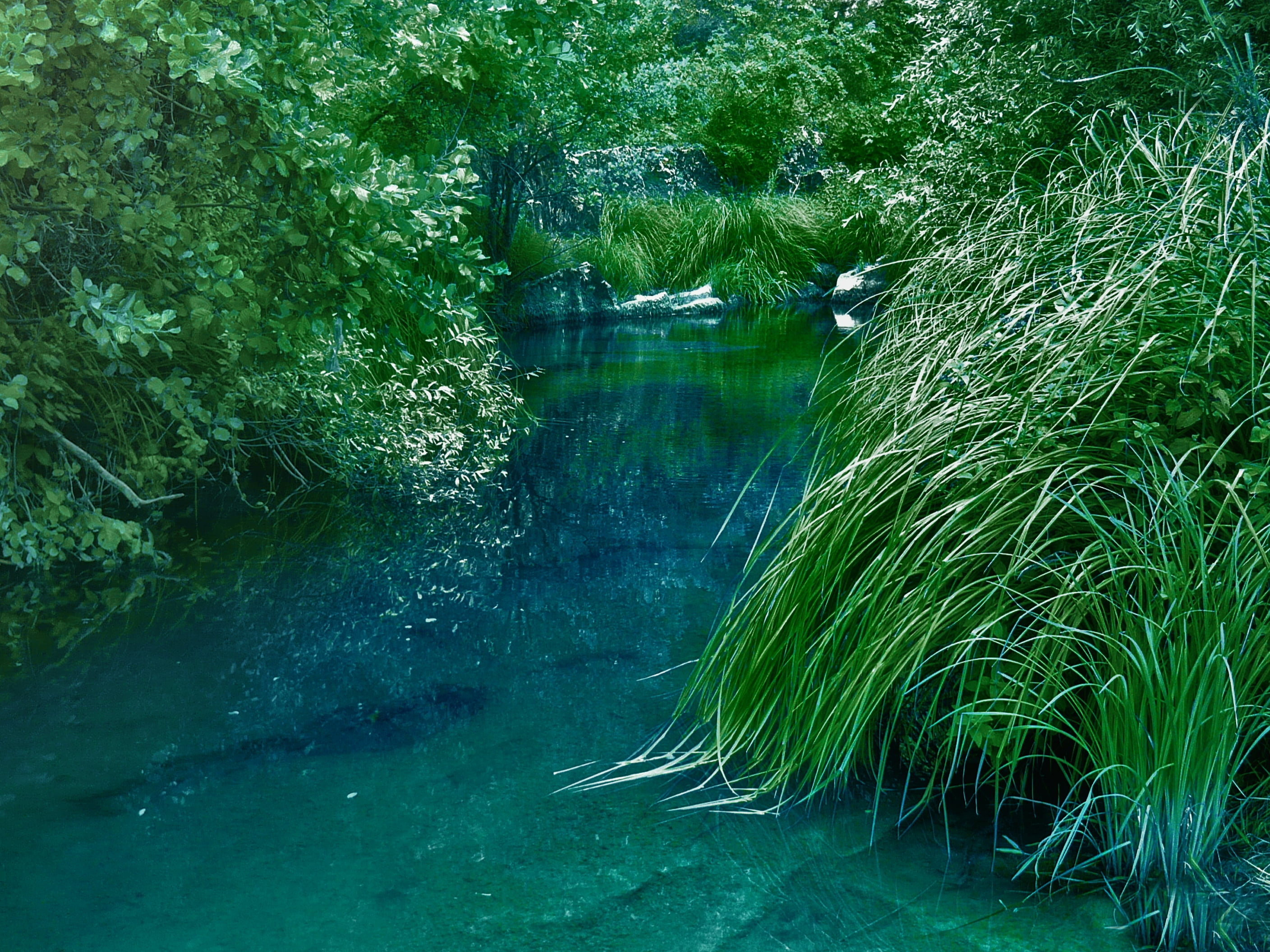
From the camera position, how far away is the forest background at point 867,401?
7.92 feet

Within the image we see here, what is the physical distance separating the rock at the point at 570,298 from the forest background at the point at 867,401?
636 centimetres

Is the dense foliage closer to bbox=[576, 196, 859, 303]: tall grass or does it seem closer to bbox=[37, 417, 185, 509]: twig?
bbox=[37, 417, 185, 509]: twig

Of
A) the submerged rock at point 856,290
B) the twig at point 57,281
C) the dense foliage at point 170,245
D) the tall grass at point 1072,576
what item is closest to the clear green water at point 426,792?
the tall grass at point 1072,576

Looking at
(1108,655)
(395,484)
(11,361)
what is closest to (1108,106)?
(395,484)

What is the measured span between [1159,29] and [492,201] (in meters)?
6.96

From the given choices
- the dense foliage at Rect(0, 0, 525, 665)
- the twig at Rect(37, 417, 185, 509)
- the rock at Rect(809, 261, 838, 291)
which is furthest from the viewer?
the rock at Rect(809, 261, 838, 291)

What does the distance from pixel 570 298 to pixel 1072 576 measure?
11641 millimetres

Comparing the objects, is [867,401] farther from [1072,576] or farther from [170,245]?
[170,245]

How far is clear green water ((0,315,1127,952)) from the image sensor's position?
7.68 ft

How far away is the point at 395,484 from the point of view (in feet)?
18.7

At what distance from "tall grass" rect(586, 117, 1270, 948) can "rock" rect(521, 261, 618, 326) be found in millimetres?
9943

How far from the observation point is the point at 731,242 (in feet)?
53.3

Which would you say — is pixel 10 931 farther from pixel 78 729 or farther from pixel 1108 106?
pixel 1108 106

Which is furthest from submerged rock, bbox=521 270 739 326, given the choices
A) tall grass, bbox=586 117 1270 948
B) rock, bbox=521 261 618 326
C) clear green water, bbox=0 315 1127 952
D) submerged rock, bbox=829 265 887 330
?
tall grass, bbox=586 117 1270 948
